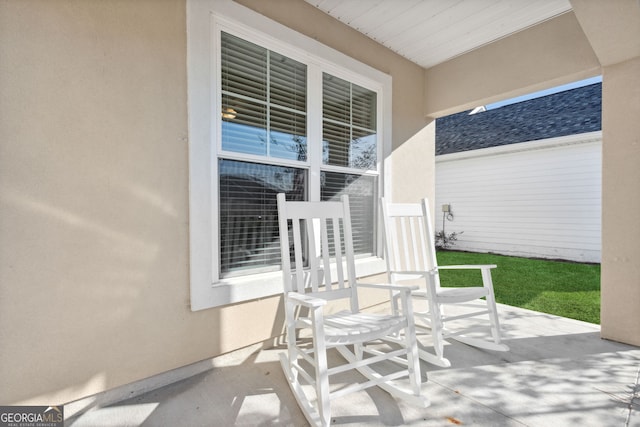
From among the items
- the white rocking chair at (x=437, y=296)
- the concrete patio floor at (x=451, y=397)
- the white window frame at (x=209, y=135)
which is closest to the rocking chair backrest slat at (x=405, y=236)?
the white rocking chair at (x=437, y=296)

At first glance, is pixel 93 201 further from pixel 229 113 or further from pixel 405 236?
pixel 405 236

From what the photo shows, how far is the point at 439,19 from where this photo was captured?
2.77 meters

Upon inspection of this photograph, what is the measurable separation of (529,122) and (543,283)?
4.92 meters

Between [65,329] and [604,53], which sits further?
[604,53]

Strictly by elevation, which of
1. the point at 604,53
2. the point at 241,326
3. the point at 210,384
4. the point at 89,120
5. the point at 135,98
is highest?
the point at 604,53

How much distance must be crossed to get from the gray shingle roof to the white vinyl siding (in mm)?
351

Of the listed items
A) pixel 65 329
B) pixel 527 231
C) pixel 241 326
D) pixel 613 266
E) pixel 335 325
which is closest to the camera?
pixel 65 329

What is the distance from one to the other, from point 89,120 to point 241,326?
1.62 meters

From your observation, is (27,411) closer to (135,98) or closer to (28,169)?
(28,169)

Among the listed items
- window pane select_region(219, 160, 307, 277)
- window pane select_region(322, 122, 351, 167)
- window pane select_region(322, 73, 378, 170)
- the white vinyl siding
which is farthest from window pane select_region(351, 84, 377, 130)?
the white vinyl siding

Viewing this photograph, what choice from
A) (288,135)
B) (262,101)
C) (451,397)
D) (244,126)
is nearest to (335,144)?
(288,135)

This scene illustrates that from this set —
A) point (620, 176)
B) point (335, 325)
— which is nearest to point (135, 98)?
point (335, 325)

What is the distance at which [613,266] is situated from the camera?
2.61 meters

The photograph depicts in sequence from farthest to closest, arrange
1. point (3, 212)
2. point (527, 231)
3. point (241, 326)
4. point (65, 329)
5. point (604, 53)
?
point (527, 231)
point (604, 53)
point (241, 326)
point (65, 329)
point (3, 212)
